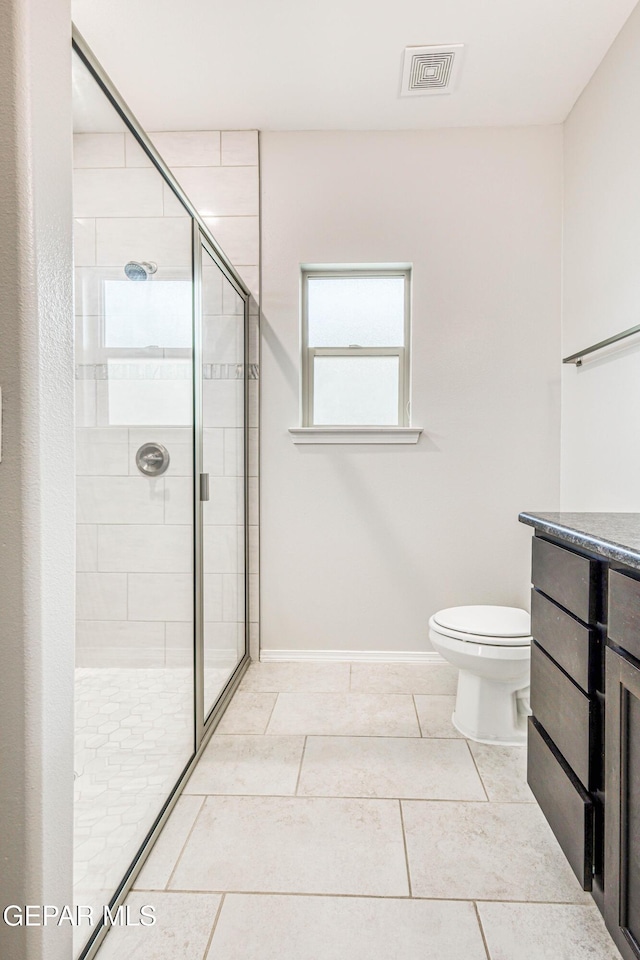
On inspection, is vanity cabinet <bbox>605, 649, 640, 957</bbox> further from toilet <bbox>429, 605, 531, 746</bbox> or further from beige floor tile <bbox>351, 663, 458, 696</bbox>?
beige floor tile <bbox>351, 663, 458, 696</bbox>

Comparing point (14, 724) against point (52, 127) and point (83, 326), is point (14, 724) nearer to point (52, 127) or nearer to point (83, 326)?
point (83, 326)

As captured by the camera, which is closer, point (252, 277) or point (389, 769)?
point (389, 769)

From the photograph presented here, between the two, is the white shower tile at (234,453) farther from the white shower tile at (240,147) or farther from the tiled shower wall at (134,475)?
the white shower tile at (240,147)

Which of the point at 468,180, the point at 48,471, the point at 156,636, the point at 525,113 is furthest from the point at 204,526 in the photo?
the point at 525,113

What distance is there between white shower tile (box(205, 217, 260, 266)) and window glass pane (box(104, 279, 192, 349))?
996 millimetres

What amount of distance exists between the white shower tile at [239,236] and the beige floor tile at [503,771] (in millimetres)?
2299

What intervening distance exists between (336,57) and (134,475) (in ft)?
6.05

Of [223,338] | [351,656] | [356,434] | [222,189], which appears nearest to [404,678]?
[351,656]

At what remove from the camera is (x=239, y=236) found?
277 cm

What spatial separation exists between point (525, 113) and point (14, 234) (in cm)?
254

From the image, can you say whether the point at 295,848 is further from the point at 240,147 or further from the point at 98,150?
the point at 240,147

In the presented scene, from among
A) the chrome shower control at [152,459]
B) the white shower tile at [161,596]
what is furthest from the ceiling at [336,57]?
the white shower tile at [161,596]

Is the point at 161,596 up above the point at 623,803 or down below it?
above

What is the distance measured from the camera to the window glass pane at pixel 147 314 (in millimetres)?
1373
